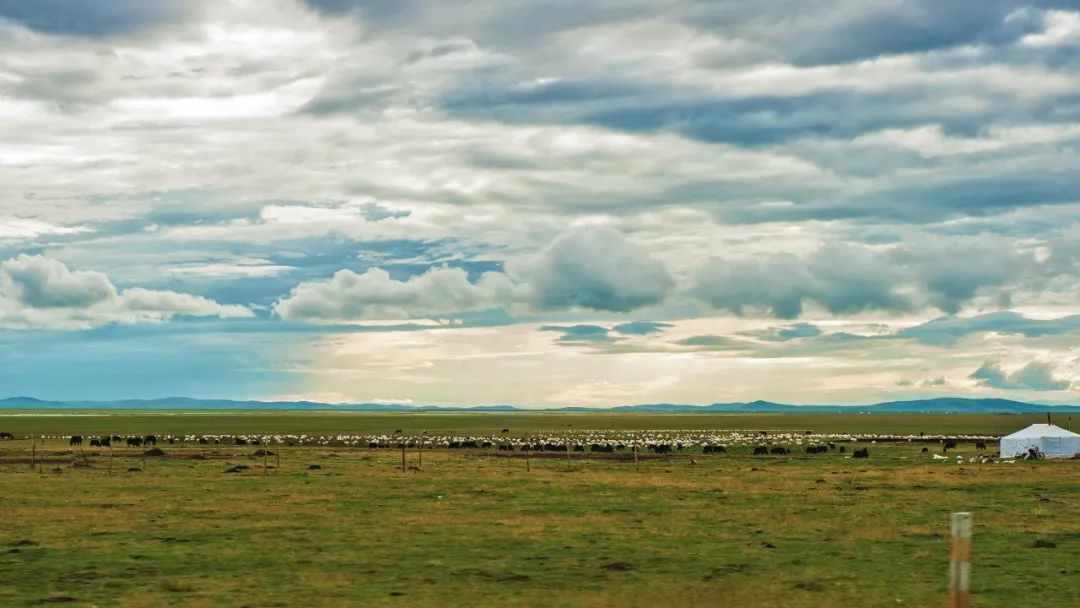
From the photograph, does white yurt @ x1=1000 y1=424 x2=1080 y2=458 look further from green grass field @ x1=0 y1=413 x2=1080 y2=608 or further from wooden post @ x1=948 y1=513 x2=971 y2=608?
wooden post @ x1=948 y1=513 x2=971 y2=608

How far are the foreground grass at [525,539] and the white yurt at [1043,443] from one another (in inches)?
979

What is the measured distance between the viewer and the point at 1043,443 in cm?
8075

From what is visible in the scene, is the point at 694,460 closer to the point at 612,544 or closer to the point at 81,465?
the point at 81,465

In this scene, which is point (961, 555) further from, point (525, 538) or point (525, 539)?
point (525, 538)

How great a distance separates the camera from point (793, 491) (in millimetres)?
48000

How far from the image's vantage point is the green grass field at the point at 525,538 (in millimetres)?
22625

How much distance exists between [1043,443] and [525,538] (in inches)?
2475

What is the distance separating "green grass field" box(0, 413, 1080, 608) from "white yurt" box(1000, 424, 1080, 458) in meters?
23.1

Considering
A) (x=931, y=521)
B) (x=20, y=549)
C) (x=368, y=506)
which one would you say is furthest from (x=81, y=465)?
(x=931, y=521)

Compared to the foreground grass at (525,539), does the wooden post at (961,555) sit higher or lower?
higher

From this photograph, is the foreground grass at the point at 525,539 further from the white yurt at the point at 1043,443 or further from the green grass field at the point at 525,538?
the white yurt at the point at 1043,443

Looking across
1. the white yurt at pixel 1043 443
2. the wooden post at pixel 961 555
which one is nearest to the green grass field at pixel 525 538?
the wooden post at pixel 961 555

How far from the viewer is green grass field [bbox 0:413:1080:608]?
22625 mm

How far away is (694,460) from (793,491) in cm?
2864
